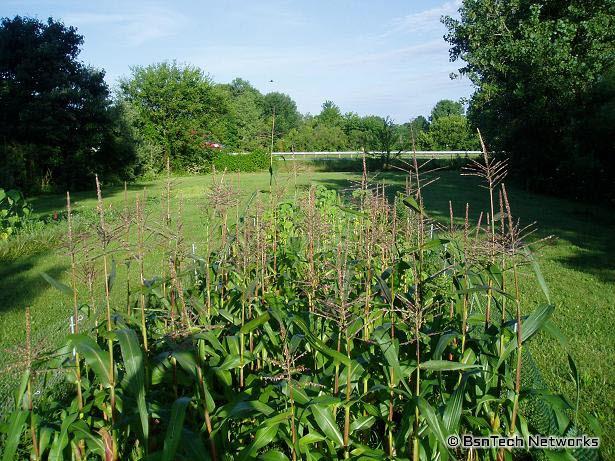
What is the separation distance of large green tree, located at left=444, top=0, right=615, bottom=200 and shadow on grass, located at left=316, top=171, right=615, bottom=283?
43.0 inches

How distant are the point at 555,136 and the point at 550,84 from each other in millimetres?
1857

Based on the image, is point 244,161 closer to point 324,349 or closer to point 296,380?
point 296,380

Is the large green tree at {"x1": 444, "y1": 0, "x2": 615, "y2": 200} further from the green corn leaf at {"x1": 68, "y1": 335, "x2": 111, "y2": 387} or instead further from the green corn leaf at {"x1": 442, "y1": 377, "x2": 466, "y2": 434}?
the green corn leaf at {"x1": 68, "y1": 335, "x2": 111, "y2": 387}

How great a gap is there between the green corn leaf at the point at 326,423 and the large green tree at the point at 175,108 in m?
30.4

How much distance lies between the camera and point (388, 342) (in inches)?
95.6

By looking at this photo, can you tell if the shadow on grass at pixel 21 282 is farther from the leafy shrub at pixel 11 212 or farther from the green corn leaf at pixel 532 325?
the green corn leaf at pixel 532 325

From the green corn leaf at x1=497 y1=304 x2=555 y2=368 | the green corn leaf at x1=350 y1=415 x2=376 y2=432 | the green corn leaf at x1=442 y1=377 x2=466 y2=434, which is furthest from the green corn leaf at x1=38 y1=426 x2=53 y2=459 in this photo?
the green corn leaf at x1=497 y1=304 x2=555 y2=368

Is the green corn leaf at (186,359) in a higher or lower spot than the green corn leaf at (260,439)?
higher

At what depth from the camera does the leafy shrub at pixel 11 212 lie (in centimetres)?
895

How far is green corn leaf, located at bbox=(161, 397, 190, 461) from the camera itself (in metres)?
1.93

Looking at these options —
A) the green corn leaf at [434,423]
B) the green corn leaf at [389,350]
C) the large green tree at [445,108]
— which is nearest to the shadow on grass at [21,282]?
the green corn leaf at [389,350]

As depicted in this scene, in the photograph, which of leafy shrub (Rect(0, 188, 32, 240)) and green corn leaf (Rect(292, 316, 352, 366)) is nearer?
green corn leaf (Rect(292, 316, 352, 366))

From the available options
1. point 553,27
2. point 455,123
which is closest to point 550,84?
point 553,27
